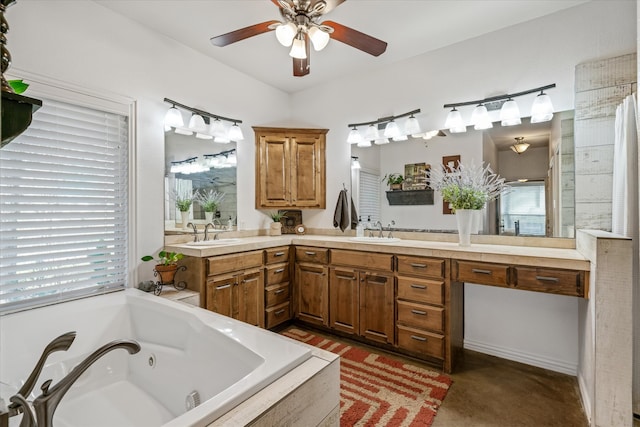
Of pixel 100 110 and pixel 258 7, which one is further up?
pixel 258 7

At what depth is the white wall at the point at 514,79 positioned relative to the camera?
2357 mm

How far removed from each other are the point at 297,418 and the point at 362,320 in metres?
1.71

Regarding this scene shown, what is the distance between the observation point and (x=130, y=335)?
2158 millimetres

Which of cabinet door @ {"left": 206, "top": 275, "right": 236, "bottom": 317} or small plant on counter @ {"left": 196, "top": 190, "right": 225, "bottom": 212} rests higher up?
small plant on counter @ {"left": 196, "top": 190, "right": 225, "bottom": 212}

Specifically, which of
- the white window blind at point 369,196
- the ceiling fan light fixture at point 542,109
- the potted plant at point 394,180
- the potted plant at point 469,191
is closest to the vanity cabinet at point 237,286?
the white window blind at point 369,196

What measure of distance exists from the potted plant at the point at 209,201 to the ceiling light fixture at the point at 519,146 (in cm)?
284

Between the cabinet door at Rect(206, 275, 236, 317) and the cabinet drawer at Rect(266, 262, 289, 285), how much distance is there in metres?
0.41

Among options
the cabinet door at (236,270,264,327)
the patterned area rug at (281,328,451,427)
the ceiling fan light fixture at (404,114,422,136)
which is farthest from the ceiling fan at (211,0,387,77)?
the patterned area rug at (281,328,451,427)

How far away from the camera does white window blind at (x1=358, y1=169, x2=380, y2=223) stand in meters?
3.42

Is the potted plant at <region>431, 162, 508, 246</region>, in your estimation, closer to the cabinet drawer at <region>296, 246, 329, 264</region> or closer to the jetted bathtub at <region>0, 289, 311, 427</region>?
the cabinet drawer at <region>296, 246, 329, 264</region>

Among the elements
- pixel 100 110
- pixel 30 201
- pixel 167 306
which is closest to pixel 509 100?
pixel 167 306

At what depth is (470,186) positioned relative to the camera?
261 cm

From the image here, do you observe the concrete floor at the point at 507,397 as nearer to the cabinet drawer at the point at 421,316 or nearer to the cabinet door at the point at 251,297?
the cabinet drawer at the point at 421,316

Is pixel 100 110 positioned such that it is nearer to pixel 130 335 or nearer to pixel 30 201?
pixel 30 201
